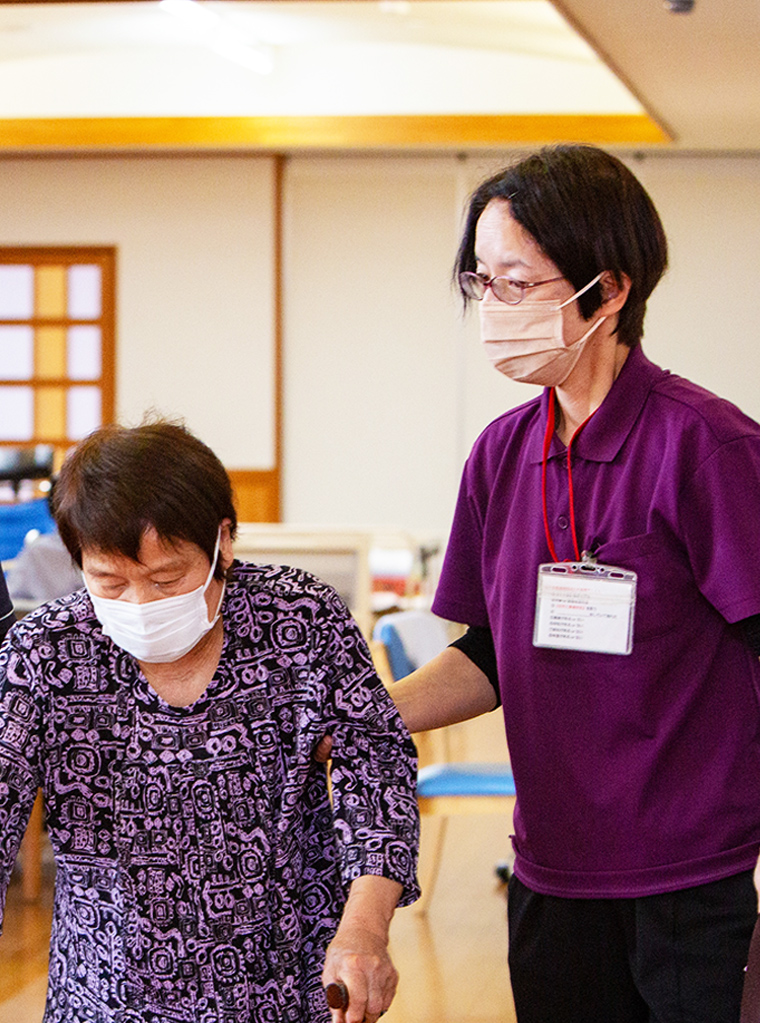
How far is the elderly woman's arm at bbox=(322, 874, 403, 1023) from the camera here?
135 centimetres

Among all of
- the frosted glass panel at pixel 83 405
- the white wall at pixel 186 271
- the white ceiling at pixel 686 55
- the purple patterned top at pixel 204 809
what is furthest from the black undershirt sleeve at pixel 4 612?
the frosted glass panel at pixel 83 405

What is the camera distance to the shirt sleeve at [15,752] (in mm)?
1428

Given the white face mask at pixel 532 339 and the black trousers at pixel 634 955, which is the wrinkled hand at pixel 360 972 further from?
the white face mask at pixel 532 339

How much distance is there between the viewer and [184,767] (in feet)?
4.75

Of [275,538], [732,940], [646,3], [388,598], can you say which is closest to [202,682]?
[732,940]

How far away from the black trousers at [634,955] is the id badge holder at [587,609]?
29 centimetres

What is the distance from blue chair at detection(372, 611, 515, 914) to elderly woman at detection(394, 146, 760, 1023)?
2.04 meters

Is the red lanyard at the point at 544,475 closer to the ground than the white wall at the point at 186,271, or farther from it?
closer to the ground

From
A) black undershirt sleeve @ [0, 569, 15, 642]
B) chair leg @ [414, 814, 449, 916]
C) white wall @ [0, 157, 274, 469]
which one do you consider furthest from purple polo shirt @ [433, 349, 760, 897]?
white wall @ [0, 157, 274, 469]

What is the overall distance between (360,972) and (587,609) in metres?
0.46

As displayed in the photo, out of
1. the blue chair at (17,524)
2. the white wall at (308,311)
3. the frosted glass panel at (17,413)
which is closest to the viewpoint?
the blue chair at (17,524)

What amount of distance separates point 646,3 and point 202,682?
4993 millimetres

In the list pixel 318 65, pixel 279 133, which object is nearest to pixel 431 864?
pixel 279 133

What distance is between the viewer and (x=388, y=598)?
7.08m
